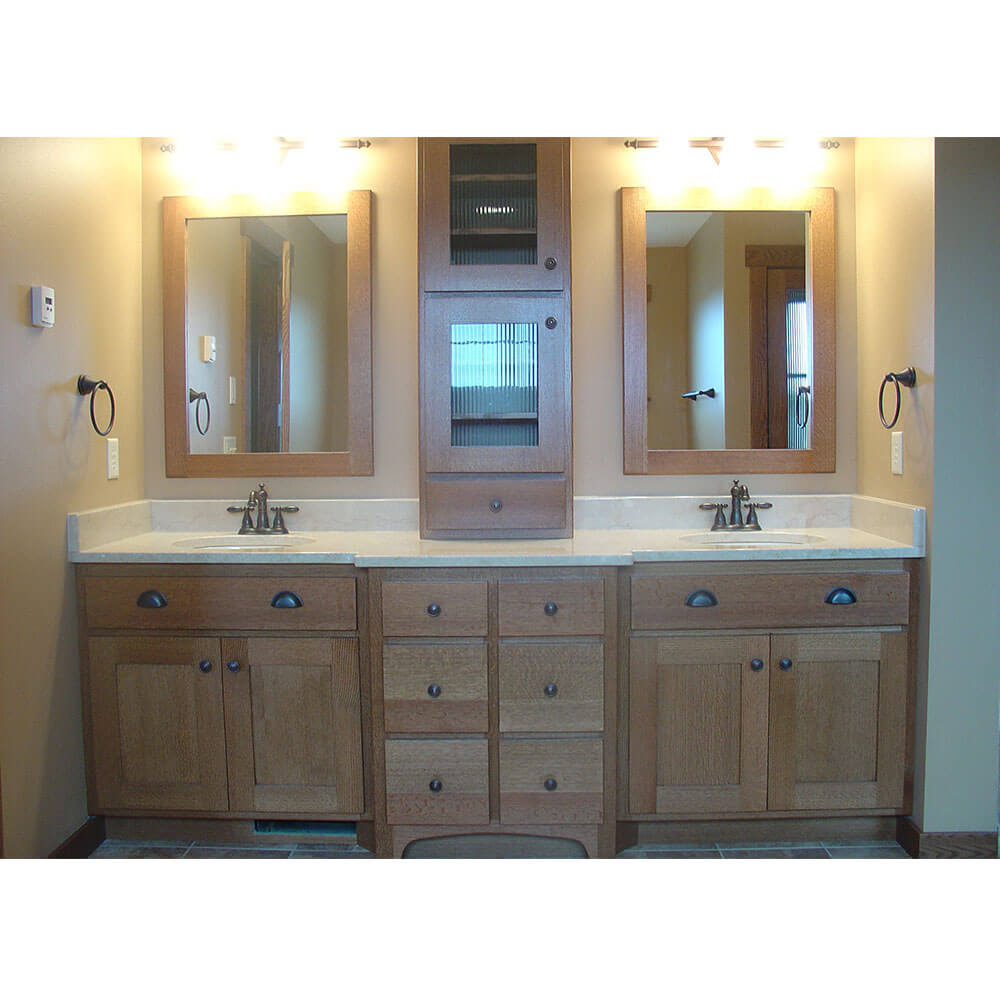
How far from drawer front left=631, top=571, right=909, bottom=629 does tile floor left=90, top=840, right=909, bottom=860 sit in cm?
58

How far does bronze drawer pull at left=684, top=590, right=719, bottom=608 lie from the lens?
206cm

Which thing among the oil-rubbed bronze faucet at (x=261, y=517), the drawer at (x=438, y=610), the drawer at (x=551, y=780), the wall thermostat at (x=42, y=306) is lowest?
the drawer at (x=551, y=780)

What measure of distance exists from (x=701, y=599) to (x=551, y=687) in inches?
16.9

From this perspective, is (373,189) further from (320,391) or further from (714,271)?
(714,271)

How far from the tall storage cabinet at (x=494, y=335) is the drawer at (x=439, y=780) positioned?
60 cm

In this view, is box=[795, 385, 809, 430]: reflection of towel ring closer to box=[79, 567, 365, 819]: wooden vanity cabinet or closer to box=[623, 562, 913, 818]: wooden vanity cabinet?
box=[623, 562, 913, 818]: wooden vanity cabinet

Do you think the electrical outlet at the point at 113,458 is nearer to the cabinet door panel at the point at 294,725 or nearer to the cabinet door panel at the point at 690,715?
the cabinet door panel at the point at 294,725

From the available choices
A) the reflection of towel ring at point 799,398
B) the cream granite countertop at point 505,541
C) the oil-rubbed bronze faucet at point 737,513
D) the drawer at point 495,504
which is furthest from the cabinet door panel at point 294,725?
the reflection of towel ring at point 799,398

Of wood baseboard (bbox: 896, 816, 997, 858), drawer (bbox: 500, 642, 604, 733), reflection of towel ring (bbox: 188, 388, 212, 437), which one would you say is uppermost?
reflection of towel ring (bbox: 188, 388, 212, 437)

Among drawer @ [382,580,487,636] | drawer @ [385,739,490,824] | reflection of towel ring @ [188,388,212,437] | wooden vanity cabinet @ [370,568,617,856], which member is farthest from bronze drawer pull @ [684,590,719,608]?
reflection of towel ring @ [188,388,212,437]

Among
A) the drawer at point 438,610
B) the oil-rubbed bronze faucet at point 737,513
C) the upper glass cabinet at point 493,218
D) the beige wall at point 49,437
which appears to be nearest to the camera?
the beige wall at point 49,437

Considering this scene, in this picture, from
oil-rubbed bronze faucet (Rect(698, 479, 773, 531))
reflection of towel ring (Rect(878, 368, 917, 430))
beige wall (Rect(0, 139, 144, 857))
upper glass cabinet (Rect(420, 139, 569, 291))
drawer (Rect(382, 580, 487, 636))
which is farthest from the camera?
oil-rubbed bronze faucet (Rect(698, 479, 773, 531))

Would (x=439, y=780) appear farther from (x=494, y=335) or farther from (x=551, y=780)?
(x=494, y=335)

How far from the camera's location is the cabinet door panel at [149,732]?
2105 mm
